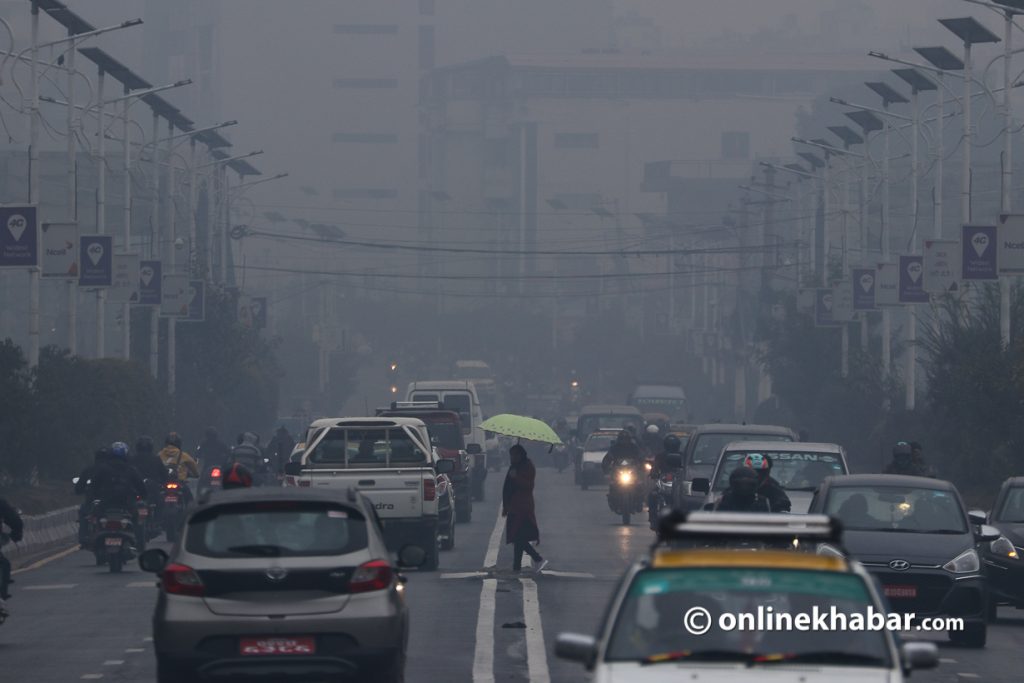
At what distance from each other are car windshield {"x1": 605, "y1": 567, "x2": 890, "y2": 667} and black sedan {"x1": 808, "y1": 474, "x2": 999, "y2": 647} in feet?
28.1

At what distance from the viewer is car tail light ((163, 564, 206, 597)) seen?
41.8 ft

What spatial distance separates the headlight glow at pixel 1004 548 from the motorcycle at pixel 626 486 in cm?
1624

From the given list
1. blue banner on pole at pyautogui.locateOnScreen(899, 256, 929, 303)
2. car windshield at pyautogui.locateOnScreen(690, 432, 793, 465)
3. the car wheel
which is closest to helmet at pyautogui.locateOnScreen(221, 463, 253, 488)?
the car wheel

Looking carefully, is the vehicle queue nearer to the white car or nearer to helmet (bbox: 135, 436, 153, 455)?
the white car

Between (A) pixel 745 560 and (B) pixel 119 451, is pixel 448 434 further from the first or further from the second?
(A) pixel 745 560

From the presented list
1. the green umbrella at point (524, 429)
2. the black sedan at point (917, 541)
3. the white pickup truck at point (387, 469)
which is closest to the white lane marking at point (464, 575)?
the white pickup truck at point (387, 469)

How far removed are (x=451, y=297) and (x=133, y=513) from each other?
133m

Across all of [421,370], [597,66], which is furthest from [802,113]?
[421,370]

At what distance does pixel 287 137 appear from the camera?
189250 millimetres

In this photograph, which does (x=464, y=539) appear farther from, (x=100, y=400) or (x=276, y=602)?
(x=276, y=602)

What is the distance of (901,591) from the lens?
58.3ft

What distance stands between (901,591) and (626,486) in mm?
19909

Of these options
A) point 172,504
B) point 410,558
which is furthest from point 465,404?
point 410,558

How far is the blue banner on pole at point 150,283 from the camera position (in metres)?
55.1
